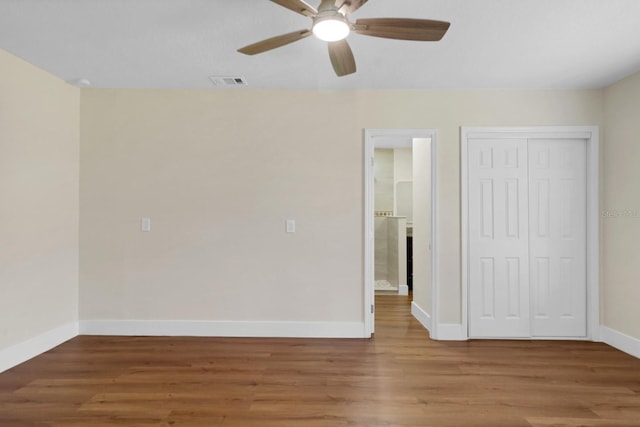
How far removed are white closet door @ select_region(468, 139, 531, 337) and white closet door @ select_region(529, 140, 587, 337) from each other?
10cm

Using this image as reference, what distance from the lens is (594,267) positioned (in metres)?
A: 3.55

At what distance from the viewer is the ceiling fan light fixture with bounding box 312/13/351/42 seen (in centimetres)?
187

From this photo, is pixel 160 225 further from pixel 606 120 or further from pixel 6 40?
pixel 606 120

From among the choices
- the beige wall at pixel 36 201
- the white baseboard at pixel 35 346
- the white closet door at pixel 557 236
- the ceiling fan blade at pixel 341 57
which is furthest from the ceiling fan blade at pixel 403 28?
the white baseboard at pixel 35 346

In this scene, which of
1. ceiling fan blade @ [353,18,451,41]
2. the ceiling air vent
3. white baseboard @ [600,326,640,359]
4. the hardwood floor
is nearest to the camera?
ceiling fan blade @ [353,18,451,41]

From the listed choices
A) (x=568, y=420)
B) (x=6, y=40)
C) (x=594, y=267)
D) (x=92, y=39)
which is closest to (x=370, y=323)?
(x=568, y=420)

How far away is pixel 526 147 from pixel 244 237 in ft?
9.71

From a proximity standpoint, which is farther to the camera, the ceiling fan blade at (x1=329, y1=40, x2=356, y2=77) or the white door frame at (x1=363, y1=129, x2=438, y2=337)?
the white door frame at (x1=363, y1=129, x2=438, y2=337)

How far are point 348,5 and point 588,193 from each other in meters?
3.16

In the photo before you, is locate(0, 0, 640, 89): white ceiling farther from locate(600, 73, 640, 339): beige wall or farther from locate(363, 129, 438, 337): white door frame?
locate(363, 129, 438, 337): white door frame

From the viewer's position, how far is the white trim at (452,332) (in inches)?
141

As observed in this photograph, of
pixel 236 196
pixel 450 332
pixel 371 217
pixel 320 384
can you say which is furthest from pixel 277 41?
pixel 450 332

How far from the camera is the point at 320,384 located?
2598mm

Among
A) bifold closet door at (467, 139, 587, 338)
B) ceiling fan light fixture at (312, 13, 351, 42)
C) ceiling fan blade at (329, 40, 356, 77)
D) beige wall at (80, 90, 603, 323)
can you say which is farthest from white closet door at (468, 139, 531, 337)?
ceiling fan light fixture at (312, 13, 351, 42)
